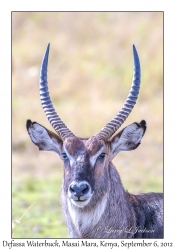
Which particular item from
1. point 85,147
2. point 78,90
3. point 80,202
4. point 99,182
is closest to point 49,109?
point 85,147

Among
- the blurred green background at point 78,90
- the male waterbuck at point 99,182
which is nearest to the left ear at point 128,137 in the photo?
the male waterbuck at point 99,182

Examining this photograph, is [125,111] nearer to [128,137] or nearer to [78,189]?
[128,137]

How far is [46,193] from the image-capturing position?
43.3 feet

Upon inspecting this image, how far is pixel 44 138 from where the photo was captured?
7.87 metres

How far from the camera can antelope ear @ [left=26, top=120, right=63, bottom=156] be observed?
781 centimetres

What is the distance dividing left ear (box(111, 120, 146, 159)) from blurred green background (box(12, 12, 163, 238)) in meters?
2.78

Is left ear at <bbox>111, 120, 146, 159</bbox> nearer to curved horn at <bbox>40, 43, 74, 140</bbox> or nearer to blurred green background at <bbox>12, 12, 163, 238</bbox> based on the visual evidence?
curved horn at <bbox>40, 43, 74, 140</bbox>

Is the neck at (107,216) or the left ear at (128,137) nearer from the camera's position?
the neck at (107,216)

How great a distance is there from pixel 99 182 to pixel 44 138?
0.84 m

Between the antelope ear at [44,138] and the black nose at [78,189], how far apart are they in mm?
831

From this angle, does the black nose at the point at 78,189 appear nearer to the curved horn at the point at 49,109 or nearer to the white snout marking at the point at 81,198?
the white snout marking at the point at 81,198

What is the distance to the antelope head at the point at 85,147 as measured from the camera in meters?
7.15

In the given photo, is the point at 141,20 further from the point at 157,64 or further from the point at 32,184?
the point at 32,184
